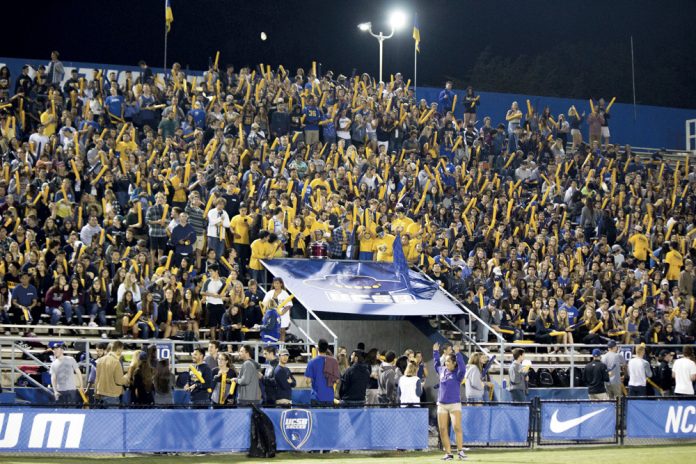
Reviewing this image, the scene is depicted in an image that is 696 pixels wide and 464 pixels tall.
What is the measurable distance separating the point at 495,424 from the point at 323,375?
9.21 feet

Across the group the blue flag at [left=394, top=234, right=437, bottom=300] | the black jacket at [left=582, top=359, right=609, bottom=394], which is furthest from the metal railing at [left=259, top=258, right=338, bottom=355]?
the black jacket at [left=582, top=359, right=609, bottom=394]

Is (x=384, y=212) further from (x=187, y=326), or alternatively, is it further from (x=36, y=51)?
(x=36, y=51)

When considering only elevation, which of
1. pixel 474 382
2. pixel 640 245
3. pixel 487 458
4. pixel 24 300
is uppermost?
pixel 640 245

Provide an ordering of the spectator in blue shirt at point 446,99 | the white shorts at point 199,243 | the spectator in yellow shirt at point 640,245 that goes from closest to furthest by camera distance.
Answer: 1. the white shorts at point 199,243
2. the spectator in yellow shirt at point 640,245
3. the spectator in blue shirt at point 446,99

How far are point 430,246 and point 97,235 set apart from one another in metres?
7.69

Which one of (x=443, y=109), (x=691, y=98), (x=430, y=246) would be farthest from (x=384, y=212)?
(x=691, y=98)

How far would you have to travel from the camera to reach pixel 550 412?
17.9 metres

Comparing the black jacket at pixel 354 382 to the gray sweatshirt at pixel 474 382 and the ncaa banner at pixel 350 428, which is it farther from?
the gray sweatshirt at pixel 474 382

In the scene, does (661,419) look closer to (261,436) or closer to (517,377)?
(517,377)

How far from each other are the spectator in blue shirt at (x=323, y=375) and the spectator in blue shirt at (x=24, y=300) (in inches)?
222

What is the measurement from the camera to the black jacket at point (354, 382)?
17719mm

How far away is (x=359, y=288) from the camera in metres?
23.1

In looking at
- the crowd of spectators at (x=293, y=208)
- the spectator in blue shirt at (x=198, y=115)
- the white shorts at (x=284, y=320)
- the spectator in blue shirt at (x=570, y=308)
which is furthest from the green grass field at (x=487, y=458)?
the spectator in blue shirt at (x=198, y=115)

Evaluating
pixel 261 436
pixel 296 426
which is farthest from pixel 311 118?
pixel 261 436
